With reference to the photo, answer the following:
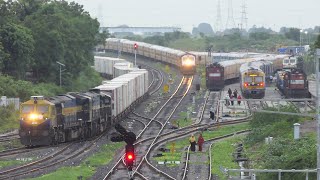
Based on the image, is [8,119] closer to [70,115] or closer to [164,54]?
[70,115]

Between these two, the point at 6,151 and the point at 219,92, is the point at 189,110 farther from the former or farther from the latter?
the point at 6,151

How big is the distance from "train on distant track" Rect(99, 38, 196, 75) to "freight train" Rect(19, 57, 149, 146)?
1874 inches

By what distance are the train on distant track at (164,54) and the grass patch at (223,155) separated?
60060 millimetres

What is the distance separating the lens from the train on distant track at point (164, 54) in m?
109

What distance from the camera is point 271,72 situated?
102 metres

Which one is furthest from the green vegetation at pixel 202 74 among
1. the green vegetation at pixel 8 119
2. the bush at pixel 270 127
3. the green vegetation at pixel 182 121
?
the bush at pixel 270 127

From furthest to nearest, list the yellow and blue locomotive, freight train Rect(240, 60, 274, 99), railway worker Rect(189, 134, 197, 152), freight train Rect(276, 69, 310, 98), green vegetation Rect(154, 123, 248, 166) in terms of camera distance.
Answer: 1. freight train Rect(240, 60, 274, 99)
2. freight train Rect(276, 69, 310, 98)
3. the yellow and blue locomotive
4. railway worker Rect(189, 134, 197, 152)
5. green vegetation Rect(154, 123, 248, 166)

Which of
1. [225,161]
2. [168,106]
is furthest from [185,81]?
[225,161]

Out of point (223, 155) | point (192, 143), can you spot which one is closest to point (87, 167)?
point (223, 155)

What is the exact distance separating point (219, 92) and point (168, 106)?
49.4 ft

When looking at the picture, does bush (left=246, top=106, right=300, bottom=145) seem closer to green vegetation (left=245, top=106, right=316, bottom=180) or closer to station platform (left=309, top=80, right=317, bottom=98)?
green vegetation (left=245, top=106, right=316, bottom=180)

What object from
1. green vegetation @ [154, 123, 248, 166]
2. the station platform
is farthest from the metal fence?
the station platform

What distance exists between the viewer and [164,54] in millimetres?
125188

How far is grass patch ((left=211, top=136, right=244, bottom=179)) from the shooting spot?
36281 mm
